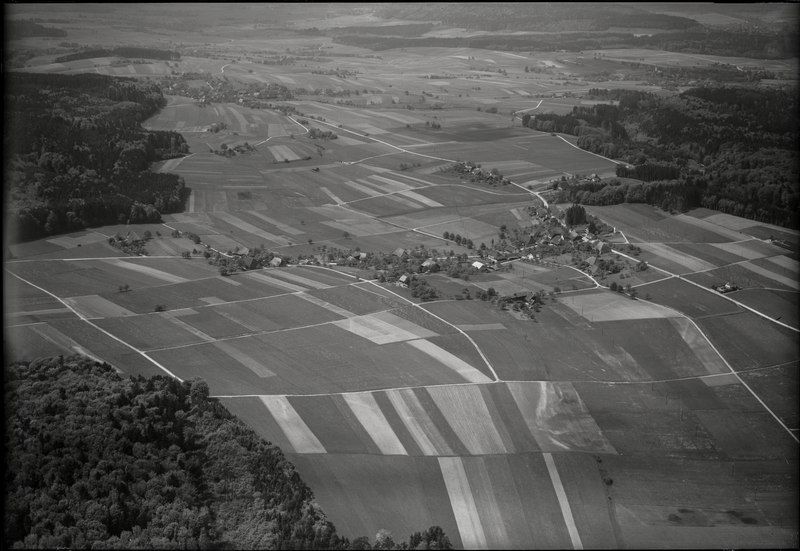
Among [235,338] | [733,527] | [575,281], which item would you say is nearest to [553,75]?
[575,281]

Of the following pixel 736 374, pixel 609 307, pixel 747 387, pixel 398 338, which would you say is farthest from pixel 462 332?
pixel 747 387

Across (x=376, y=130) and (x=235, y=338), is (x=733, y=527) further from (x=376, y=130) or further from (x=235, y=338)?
(x=376, y=130)

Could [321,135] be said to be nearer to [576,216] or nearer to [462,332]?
[576,216]

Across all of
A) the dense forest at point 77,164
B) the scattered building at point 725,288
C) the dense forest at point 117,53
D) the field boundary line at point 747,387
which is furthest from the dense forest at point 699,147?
the dense forest at point 117,53

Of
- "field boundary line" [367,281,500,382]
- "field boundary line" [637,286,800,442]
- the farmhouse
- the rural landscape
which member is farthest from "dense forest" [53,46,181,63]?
"field boundary line" [637,286,800,442]

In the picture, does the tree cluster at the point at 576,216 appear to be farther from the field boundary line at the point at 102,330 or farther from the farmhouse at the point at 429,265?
the field boundary line at the point at 102,330

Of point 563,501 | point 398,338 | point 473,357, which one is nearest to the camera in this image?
point 563,501

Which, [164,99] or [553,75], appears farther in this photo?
[553,75]
